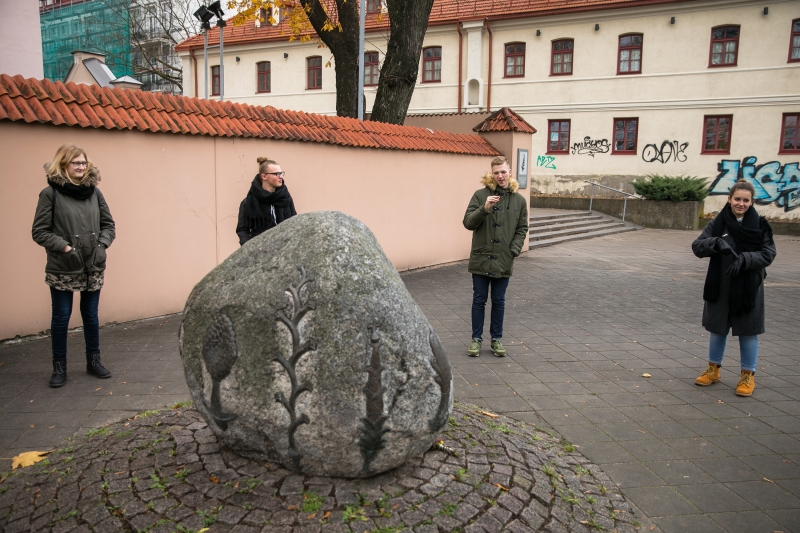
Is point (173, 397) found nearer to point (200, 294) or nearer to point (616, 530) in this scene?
point (200, 294)

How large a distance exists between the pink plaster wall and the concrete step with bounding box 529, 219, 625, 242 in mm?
6653

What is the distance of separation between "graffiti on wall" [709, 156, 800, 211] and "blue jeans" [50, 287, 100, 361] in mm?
23371

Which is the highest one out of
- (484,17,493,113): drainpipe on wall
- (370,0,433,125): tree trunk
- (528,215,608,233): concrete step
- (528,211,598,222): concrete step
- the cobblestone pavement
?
(484,17,493,113): drainpipe on wall

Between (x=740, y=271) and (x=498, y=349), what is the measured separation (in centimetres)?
227

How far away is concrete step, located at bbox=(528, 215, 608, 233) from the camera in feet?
58.2

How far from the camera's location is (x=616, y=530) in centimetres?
308

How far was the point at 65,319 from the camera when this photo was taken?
5023mm

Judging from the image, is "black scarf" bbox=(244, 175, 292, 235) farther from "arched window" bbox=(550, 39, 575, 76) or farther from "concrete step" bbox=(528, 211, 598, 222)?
"arched window" bbox=(550, 39, 575, 76)

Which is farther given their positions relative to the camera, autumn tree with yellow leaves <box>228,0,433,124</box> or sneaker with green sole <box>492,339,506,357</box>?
autumn tree with yellow leaves <box>228,0,433,124</box>

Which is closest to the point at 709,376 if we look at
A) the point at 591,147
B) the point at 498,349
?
the point at 498,349

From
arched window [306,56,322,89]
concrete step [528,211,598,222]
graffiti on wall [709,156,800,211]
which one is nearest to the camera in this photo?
concrete step [528,211,598,222]

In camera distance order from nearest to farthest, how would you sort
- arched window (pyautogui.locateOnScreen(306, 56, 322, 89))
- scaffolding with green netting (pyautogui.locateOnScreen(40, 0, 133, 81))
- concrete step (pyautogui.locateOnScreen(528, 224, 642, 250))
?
concrete step (pyautogui.locateOnScreen(528, 224, 642, 250)) < arched window (pyautogui.locateOnScreen(306, 56, 322, 89)) < scaffolding with green netting (pyautogui.locateOnScreen(40, 0, 133, 81))

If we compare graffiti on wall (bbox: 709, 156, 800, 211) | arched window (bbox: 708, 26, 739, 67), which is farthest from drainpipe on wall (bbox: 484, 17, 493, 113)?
graffiti on wall (bbox: 709, 156, 800, 211)

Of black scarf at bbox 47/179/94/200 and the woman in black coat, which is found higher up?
black scarf at bbox 47/179/94/200
